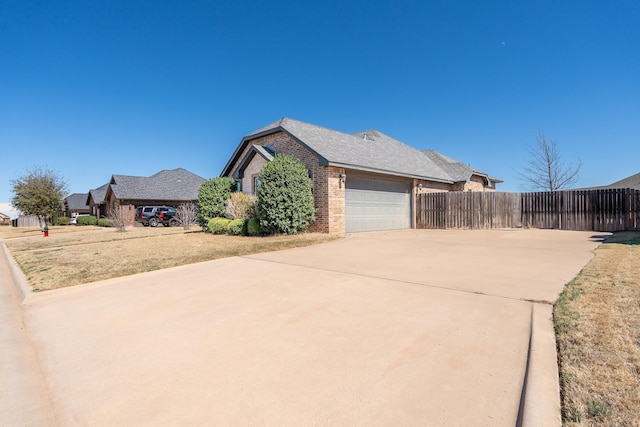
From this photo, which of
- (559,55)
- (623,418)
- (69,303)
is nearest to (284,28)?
(559,55)

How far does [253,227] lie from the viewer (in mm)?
13023

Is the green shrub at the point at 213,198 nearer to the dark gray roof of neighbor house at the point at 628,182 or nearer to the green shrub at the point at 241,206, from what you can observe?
the green shrub at the point at 241,206

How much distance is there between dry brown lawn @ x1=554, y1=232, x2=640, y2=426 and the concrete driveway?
13 cm

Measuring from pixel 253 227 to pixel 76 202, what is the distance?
54094 millimetres

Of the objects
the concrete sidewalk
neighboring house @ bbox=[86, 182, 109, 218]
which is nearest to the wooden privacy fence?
the concrete sidewalk

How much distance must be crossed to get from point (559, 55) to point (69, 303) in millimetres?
19726

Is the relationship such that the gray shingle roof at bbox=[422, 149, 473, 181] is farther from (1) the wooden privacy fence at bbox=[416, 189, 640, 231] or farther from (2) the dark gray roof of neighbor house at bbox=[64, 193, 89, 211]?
(2) the dark gray roof of neighbor house at bbox=[64, 193, 89, 211]

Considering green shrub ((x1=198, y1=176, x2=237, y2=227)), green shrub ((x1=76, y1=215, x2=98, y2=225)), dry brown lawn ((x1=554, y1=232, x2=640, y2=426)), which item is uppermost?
green shrub ((x1=198, y1=176, x2=237, y2=227))

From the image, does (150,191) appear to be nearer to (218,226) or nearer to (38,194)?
(38,194)

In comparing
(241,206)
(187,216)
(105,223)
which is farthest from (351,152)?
(105,223)

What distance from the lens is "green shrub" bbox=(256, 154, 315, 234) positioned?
12055mm

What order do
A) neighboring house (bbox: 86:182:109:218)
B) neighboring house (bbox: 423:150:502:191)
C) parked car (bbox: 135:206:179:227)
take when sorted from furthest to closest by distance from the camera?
neighboring house (bbox: 86:182:109:218), parked car (bbox: 135:206:179:227), neighboring house (bbox: 423:150:502:191)

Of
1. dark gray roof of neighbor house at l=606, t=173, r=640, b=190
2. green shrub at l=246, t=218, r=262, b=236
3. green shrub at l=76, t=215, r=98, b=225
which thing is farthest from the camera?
green shrub at l=76, t=215, r=98, b=225

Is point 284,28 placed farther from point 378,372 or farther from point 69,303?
point 378,372
